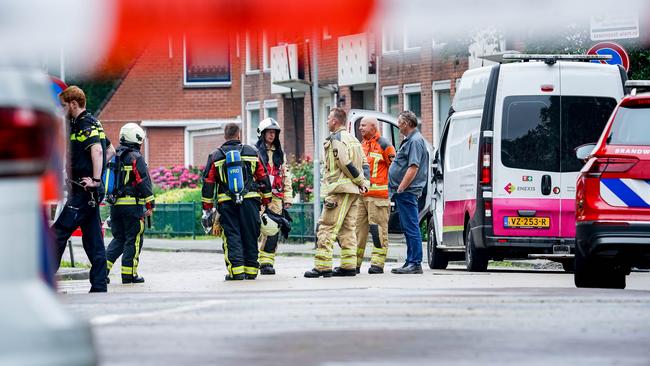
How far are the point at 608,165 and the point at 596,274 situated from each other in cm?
116

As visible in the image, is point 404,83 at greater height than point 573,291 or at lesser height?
greater

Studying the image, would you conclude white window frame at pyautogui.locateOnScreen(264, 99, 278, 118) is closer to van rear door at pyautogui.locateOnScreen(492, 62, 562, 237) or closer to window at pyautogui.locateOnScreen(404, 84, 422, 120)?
window at pyautogui.locateOnScreen(404, 84, 422, 120)

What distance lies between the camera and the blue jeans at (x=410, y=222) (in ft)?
63.8

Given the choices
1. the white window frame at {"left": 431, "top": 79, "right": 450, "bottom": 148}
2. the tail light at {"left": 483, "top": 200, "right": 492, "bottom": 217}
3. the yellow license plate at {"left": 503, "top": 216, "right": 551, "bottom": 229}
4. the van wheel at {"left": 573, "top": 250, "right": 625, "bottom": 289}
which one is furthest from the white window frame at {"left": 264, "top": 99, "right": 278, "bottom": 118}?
the van wheel at {"left": 573, "top": 250, "right": 625, "bottom": 289}

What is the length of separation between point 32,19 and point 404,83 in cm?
4094

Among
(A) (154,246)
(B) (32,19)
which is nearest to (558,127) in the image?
(B) (32,19)

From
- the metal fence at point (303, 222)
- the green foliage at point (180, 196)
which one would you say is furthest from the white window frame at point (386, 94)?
the metal fence at point (303, 222)

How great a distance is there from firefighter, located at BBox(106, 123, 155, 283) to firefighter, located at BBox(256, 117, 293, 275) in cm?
156

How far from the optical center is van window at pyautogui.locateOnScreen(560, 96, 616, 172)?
62.8 ft

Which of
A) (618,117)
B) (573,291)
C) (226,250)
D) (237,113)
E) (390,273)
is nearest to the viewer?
(573,291)

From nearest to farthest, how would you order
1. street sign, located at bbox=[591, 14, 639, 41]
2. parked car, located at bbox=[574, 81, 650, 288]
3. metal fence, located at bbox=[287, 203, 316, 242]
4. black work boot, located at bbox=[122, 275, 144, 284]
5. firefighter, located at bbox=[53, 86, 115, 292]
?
parked car, located at bbox=[574, 81, 650, 288] < firefighter, located at bbox=[53, 86, 115, 292] < black work boot, located at bbox=[122, 275, 144, 284] < street sign, located at bbox=[591, 14, 639, 41] < metal fence, located at bbox=[287, 203, 316, 242]

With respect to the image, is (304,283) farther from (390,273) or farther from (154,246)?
(154,246)

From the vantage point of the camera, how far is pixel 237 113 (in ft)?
194

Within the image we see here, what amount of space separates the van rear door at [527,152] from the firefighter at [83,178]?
5.24m
